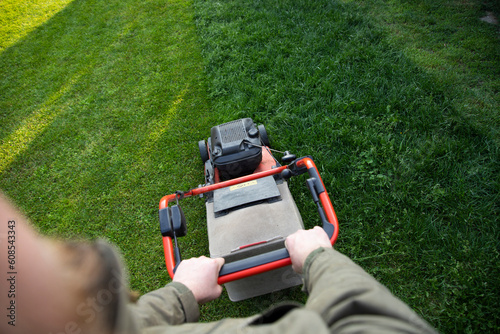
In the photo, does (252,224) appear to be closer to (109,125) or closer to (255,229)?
(255,229)

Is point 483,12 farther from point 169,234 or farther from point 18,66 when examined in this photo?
point 18,66

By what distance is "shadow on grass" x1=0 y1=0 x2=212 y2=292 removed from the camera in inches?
120

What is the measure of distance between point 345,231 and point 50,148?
372 centimetres

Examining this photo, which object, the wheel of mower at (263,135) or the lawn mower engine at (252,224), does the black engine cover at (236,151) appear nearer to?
the lawn mower engine at (252,224)

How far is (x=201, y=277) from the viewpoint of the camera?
1466mm

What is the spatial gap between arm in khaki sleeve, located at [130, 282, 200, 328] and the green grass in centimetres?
104

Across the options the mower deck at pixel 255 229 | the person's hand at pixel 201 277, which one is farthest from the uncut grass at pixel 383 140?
the person's hand at pixel 201 277

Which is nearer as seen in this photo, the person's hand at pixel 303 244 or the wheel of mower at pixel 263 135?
the person's hand at pixel 303 244

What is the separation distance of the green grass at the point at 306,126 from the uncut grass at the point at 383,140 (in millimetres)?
15

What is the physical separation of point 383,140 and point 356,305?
2.19 meters

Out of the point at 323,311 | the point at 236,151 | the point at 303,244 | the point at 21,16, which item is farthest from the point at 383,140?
the point at 21,16

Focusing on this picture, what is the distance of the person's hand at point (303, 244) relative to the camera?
4.54 ft

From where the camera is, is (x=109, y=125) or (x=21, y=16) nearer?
(x=109, y=125)

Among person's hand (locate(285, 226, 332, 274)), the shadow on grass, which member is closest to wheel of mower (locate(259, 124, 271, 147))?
the shadow on grass
